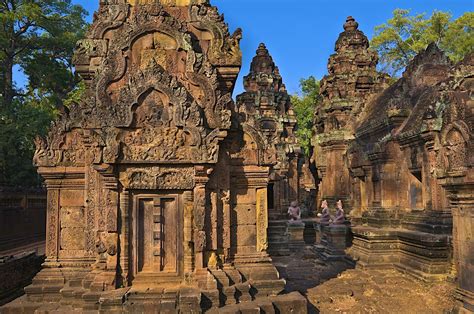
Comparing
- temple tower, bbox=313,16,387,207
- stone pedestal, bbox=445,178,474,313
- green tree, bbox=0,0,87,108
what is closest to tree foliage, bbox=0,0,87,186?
green tree, bbox=0,0,87,108

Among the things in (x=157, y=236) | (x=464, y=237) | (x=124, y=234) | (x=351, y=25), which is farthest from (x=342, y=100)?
(x=124, y=234)

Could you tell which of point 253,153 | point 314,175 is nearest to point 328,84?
point 314,175

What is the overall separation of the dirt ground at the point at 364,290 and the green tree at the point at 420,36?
77.1 feet

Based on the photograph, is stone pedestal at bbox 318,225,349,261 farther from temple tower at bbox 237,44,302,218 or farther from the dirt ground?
temple tower at bbox 237,44,302,218

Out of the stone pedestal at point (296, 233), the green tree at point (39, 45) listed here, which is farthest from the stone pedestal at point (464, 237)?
the green tree at point (39, 45)

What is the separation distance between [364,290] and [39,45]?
68.9 feet

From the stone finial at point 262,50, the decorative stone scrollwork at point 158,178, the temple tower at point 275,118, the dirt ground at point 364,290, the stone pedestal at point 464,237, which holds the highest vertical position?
the stone finial at point 262,50

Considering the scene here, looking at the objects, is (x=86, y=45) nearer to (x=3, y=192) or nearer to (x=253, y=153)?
(x=253, y=153)

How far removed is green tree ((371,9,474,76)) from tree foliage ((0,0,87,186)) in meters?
23.6

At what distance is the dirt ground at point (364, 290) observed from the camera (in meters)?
7.89

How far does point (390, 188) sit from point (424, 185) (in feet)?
5.40

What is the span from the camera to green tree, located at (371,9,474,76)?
30.1 m

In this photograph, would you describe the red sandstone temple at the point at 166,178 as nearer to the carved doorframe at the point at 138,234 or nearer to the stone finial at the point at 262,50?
the carved doorframe at the point at 138,234

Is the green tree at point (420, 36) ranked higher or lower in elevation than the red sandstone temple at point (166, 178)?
higher
